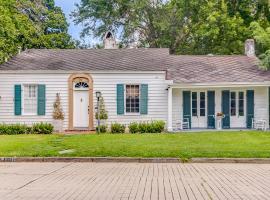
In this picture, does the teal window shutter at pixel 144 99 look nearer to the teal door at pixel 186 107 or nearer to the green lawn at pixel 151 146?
the teal door at pixel 186 107

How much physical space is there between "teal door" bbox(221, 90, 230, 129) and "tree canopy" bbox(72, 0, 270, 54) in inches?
396

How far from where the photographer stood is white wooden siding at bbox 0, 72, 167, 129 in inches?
968

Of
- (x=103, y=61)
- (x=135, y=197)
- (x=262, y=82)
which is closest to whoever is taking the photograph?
(x=135, y=197)

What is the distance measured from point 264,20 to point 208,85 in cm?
1498

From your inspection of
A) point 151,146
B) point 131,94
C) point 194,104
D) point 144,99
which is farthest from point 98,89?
point 151,146

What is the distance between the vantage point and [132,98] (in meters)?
24.8

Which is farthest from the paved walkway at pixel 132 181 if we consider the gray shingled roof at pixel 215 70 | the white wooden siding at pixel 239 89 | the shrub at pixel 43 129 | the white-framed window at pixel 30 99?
the gray shingled roof at pixel 215 70

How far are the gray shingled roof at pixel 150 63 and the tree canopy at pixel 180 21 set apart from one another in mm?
7133

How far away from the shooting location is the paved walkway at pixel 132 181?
8.66m

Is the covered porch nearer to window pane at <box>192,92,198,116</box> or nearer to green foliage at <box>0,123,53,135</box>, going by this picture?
window pane at <box>192,92,198,116</box>

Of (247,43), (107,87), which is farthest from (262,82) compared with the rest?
(107,87)

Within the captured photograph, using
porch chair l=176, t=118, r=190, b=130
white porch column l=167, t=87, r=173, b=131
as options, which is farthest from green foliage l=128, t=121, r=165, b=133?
porch chair l=176, t=118, r=190, b=130

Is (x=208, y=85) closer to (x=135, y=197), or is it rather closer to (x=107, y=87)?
(x=107, y=87)

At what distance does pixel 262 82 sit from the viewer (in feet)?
79.7
